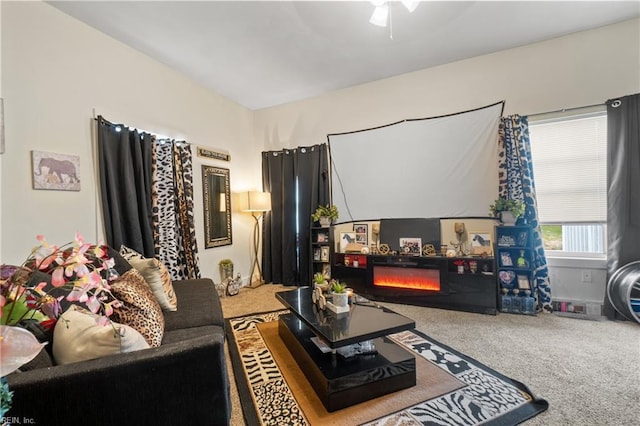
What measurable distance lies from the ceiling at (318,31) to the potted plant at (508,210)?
1725 mm

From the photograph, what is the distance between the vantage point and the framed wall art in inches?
82.4

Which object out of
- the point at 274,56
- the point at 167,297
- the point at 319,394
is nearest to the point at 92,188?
the point at 167,297

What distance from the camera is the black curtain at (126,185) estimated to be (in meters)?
2.51

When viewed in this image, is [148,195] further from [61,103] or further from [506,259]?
[506,259]

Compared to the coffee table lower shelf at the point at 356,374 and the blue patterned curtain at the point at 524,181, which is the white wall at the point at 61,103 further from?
the blue patterned curtain at the point at 524,181

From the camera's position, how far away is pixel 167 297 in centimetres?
199

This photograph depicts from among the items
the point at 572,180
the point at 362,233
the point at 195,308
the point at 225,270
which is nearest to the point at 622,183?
the point at 572,180

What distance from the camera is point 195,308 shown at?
80.0 inches

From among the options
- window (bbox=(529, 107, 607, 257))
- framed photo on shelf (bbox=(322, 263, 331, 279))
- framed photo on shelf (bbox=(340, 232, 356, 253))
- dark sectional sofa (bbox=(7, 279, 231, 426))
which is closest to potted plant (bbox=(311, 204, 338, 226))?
framed photo on shelf (bbox=(340, 232, 356, 253))

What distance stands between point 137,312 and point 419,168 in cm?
320

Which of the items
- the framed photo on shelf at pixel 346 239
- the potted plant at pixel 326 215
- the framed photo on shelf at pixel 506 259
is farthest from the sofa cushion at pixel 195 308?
the framed photo on shelf at pixel 506 259

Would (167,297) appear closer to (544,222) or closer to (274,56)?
(274,56)

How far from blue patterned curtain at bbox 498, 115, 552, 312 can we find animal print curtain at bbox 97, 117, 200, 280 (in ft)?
12.0

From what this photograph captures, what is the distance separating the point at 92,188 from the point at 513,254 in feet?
Result: 14.0
